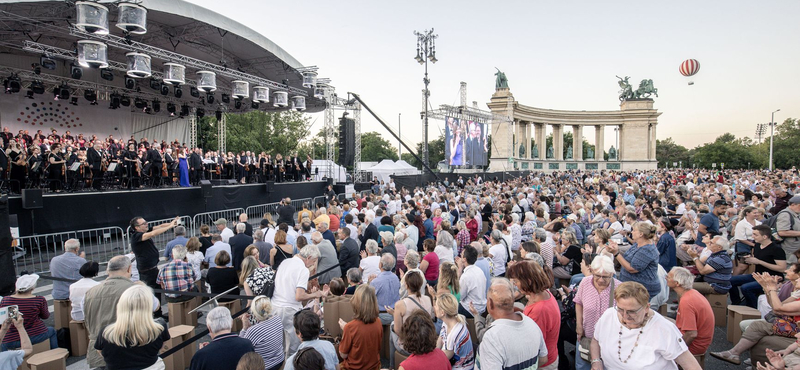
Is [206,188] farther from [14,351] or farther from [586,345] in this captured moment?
[586,345]

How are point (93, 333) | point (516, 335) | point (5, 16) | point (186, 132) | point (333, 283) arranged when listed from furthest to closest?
point (186, 132)
point (5, 16)
point (333, 283)
point (93, 333)
point (516, 335)

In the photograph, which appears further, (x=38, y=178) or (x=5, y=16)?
(x=38, y=178)

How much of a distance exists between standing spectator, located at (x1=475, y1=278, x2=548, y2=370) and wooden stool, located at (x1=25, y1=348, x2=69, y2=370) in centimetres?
407

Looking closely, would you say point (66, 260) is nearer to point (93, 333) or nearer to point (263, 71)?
point (93, 333)

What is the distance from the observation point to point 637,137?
48.8m

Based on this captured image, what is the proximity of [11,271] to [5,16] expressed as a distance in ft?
33.4

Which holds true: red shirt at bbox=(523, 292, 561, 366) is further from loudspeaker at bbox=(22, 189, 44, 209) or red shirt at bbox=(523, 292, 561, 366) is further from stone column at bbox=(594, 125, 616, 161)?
stone column at bbox=(594, 125, 616, 161)

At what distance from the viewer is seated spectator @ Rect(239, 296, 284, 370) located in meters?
3.33

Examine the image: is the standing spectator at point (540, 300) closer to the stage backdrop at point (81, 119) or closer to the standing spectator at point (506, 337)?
the standing spectator at point (506, 337)

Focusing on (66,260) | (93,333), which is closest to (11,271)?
(66,260)

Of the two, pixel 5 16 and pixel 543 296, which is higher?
pixel 5 16

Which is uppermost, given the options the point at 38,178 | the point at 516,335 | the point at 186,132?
the point at 186,132

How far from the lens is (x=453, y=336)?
291 cm

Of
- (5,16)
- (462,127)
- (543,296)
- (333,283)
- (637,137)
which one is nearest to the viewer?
(543,296)
